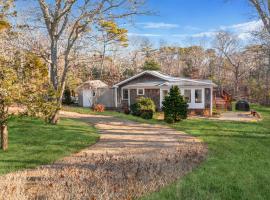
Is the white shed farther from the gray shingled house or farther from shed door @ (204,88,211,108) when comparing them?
shed door @ (204,88,211,108)

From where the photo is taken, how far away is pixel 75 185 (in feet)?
20.4

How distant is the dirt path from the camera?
226 inches

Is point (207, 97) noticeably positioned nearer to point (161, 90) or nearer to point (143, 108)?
point (161, 90)

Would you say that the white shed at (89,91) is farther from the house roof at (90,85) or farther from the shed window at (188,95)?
the shed window at (188,95)

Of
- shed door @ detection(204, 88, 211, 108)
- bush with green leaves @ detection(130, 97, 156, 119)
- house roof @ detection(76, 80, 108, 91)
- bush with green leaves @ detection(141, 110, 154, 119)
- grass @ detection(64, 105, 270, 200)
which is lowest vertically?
grass @ detection(64, 105, 270, 200)

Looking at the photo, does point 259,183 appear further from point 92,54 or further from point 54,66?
point 92,54

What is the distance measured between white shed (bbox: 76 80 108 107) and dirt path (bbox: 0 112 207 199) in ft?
67.1

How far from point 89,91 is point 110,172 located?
25974mm

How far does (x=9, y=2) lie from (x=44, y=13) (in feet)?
14.3

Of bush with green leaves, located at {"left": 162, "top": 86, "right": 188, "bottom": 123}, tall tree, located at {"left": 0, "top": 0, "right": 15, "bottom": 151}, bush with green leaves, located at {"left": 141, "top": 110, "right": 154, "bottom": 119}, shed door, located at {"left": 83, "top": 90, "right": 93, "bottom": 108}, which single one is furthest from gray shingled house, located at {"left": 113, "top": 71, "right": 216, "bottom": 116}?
tall tree, located at {"left": 0, "top": 0, "right": 15, "bottom": 151}

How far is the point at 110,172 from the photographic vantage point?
23.6ft

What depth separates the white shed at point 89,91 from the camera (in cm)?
3183

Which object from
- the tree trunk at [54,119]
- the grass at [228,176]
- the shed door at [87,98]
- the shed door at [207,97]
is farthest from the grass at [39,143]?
the shed door at [87,98]

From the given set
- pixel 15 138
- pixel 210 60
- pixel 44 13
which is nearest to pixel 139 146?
pixel 15 138
